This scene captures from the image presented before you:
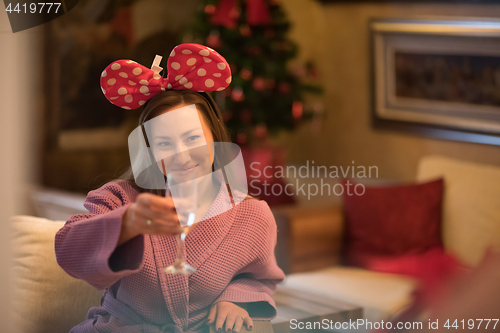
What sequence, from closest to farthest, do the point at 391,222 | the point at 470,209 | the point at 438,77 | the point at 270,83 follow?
the point at 470,209
the point at 391,222
the point at 438,77
the point at 270,83

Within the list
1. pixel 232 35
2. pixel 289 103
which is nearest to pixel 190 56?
pixel 232 35

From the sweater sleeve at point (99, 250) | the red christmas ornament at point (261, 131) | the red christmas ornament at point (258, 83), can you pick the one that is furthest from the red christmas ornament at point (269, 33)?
the sweater sleeve at point (99, 250)

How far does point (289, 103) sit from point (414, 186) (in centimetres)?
88

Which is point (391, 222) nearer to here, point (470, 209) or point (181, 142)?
point (470, 209)

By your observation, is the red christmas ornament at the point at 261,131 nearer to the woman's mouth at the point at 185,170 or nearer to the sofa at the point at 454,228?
the sofa at the point at 454,228

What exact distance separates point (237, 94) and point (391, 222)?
0.96 m

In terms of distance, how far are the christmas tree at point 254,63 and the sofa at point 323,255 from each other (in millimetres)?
714

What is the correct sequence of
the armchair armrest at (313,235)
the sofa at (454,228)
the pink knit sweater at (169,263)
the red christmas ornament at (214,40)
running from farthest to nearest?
the red christmas ornament at (214,40)
the armchair armrest at (313,235)
the sofa at (454,228)
the pink knit sweater at (169,263)

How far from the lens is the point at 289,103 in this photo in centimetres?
235

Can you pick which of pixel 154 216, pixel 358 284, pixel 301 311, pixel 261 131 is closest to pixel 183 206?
pixel 154 216

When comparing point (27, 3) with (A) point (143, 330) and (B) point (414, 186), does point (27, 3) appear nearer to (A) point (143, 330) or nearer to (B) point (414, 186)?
(A) point (143, 330)

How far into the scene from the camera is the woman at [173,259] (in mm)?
529

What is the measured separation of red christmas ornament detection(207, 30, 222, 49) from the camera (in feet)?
6.92

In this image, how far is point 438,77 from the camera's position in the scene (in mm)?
2086
